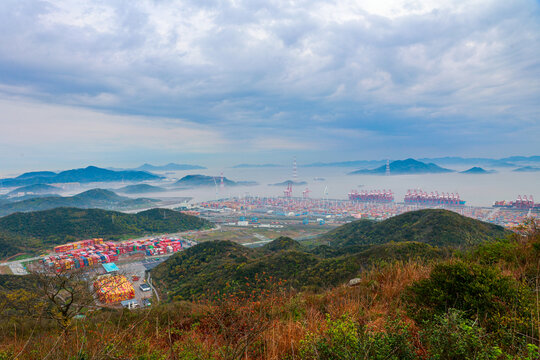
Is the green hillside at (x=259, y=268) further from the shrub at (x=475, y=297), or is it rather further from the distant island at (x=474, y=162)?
the distant island at (x=474, y=162)

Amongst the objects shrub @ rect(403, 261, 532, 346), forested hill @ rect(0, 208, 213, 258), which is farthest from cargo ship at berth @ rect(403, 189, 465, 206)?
shrub @ rect(403, 261, 532, 346)

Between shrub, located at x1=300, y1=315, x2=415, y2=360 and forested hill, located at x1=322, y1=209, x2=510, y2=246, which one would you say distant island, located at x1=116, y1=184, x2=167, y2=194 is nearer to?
forested hill, located at x1=322, y1=209, x2=510, y2=246

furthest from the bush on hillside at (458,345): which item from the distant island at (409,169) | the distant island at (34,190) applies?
the distant island at (34,190)

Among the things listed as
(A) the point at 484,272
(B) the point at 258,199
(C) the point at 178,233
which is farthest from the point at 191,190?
(A) the point at 484,272

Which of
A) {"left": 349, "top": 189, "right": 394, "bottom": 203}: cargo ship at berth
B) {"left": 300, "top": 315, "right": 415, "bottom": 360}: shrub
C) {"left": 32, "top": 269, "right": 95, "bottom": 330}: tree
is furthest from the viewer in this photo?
{"left": 349, "top": 189, "right": 394, "bottom": 203}: cargo ship at berth

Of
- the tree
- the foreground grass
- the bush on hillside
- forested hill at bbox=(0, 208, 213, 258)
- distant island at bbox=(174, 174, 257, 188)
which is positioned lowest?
forested hill at bbox=(0, 208, 213, 258)
